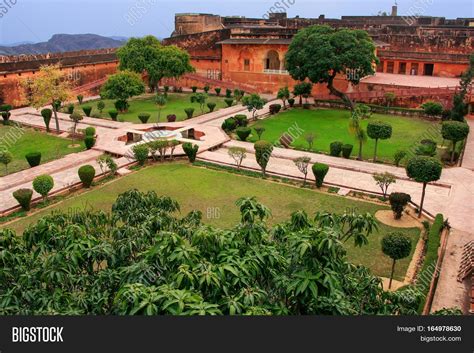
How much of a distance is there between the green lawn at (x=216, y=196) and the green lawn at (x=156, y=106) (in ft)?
31.5

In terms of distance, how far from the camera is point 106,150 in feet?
64.6

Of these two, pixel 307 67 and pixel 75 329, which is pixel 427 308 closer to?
pixel 75 329

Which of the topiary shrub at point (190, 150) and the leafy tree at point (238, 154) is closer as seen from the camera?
the leafy tree at point (238, 154)

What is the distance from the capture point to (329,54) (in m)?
26.1

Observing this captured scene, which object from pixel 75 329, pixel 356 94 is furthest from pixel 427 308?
pixel 356 94

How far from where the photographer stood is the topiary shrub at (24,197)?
13.7 m

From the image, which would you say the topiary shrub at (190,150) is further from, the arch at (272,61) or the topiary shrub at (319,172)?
the arch at (272,61)

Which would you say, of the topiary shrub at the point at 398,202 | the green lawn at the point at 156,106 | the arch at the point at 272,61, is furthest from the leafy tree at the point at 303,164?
the arch at the point at 272,61

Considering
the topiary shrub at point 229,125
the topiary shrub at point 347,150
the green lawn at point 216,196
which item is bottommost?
the green lawn at point 216,196

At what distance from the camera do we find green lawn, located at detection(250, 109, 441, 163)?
20.5m

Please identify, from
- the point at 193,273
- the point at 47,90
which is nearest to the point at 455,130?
the point at 193,273

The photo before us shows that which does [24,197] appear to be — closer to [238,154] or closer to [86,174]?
[86,174]

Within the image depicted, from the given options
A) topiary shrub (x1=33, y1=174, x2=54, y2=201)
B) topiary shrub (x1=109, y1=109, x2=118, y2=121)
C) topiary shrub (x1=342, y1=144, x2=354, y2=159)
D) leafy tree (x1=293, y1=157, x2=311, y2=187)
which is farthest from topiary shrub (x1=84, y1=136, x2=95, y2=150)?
topiary shrub (x1=342, y1=144, x2=354, y2=159)

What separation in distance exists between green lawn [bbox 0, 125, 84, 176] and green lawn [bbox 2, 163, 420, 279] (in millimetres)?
4582
